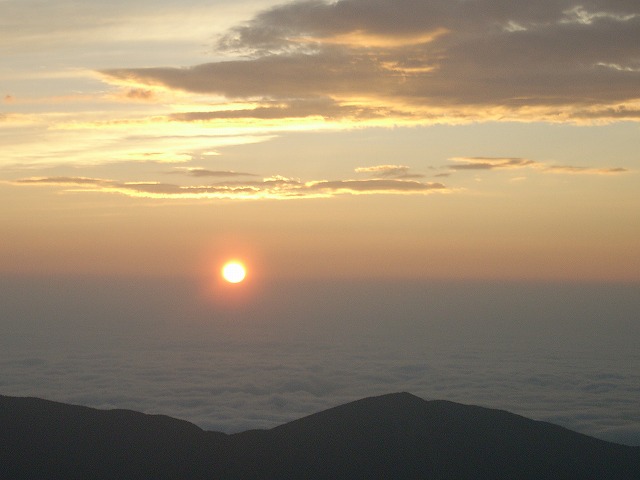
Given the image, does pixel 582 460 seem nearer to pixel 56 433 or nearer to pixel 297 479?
pixel 297 479

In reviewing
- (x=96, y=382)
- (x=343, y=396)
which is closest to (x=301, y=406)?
(x=343, y=396)

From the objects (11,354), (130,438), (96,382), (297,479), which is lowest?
(297,479)

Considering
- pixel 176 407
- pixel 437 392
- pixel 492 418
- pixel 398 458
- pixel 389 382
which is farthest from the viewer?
pixel 389 382

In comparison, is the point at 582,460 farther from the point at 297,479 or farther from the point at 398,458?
the point at 297,479

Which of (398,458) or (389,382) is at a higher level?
(389,382)

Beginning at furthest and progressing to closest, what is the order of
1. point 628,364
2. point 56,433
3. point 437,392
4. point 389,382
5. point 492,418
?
point 628,364
point 389,382
point 437,392
point 492,418
point 56,433

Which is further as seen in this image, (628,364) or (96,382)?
(628,364)
